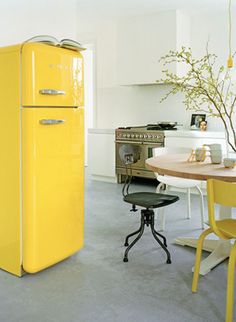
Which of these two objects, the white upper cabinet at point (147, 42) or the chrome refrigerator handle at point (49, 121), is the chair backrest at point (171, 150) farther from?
the white upper cabinet at point (147, 42)

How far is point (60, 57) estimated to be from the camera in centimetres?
266

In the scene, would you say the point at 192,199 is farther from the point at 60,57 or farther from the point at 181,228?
the point at 60,57

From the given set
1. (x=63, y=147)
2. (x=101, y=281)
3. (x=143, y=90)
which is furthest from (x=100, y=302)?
(x=143, y=90)

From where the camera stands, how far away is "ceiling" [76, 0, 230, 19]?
17.0 feet

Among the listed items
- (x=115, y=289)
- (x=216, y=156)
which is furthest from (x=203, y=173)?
(x=115, y=289)

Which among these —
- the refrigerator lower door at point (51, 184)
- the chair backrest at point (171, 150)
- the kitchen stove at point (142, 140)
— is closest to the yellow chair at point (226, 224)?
the refrigerator lower door at point (51, 184)

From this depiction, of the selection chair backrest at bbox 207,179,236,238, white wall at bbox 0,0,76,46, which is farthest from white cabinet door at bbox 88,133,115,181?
chair backrest at bbox 207,179,236,238

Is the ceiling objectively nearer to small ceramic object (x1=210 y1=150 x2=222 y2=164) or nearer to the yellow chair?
small ceramic object (x1=210 y1=150 x2=222 y2=164)

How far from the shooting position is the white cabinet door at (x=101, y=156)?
20.1ft

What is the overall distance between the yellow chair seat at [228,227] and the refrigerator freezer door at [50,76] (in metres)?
1.32

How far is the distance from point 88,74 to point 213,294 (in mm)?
5923

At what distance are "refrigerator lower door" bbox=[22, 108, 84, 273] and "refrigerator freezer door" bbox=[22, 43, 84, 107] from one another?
7 cm

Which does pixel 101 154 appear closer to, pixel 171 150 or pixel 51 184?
pixel 171 150

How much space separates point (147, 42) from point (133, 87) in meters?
0.94
